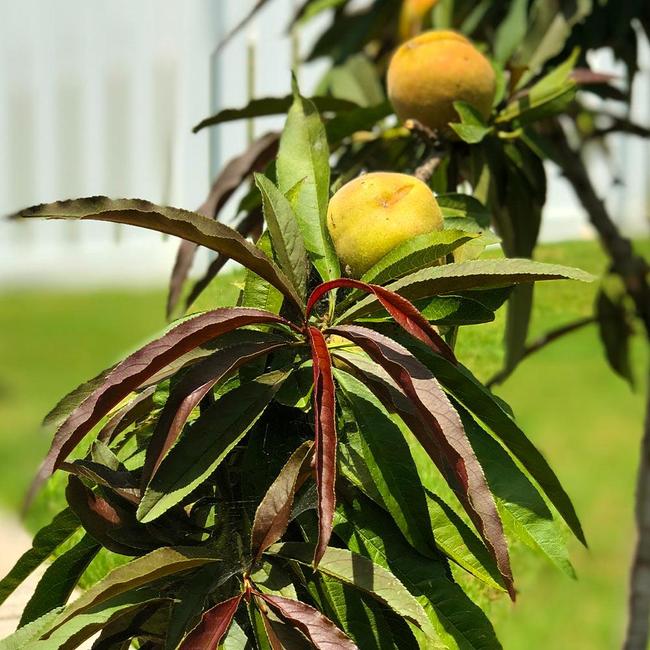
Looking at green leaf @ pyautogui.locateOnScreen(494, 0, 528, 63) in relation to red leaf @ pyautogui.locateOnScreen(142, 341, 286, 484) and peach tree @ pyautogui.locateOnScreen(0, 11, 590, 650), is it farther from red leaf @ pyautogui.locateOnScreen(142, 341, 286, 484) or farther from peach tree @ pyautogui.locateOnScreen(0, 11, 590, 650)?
red leaf @ pyautogui.locateOnScreen(142, 341, 286, 484)

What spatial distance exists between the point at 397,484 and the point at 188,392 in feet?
0.38

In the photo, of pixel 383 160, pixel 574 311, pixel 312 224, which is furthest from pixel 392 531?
pixel 574 311

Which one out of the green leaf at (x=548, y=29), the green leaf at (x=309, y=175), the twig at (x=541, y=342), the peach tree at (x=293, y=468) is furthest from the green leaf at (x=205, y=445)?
the green leaf at (x=548, y=29)

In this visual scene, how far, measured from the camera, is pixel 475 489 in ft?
1.44

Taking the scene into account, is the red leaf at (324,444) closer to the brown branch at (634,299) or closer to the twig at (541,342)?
the twig at (541,342)

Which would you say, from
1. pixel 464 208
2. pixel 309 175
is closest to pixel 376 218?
pixel 309 175

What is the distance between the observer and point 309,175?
0.60m

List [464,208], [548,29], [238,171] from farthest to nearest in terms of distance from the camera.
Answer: [548,29]
[238,171]
[464,208]

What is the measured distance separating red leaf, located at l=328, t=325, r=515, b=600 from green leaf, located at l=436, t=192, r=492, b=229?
26 cm

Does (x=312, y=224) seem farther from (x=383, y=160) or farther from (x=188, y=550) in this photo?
(x=383, y=160)

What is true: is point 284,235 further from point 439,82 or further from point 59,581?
point 439,82

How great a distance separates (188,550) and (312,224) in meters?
0.21

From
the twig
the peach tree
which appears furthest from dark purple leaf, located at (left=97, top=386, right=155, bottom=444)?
the twig

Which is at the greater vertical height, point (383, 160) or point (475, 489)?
point (383, 160)
